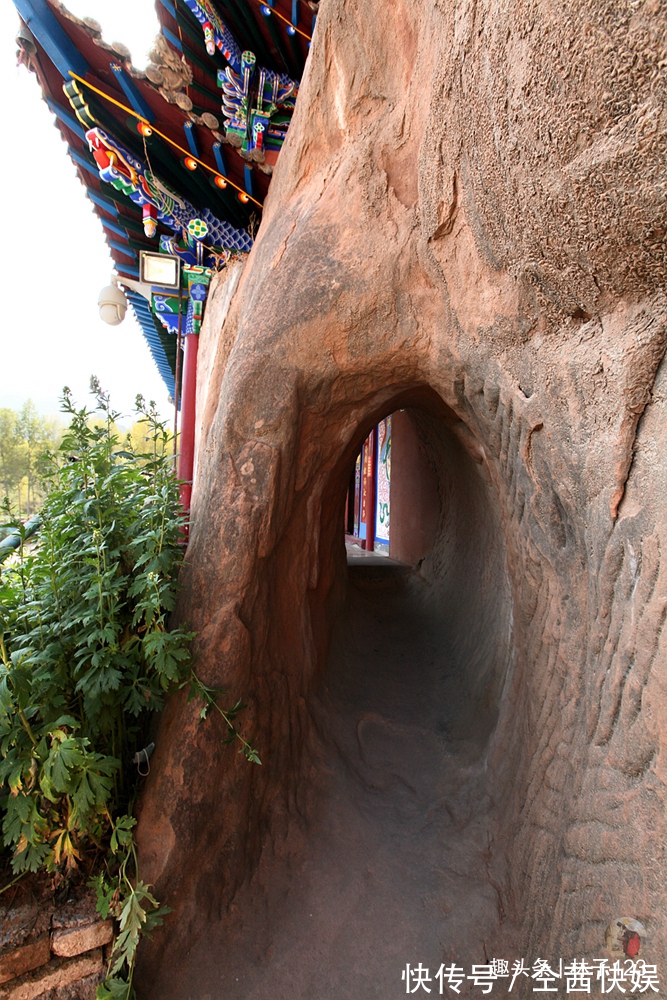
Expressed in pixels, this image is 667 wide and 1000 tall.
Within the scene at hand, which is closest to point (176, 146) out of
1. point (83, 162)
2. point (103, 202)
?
point (83, 162)

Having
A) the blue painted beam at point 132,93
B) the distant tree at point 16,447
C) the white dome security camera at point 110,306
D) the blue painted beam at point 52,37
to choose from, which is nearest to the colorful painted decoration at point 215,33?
the blue painted beam at point 132,93

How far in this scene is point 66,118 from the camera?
13.1 feet

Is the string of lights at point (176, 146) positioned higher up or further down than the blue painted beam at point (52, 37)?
further down

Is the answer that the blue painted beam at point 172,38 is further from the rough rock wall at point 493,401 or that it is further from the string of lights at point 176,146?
the rough rock wall at point 493,401

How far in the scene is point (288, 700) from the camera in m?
2.78

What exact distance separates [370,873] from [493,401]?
7.40 feet

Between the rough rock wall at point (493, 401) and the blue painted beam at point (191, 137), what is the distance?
1048 mm

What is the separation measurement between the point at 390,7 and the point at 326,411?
2005mm

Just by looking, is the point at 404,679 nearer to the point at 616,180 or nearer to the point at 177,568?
the point at 177,568

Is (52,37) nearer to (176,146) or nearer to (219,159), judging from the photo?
(176,146)

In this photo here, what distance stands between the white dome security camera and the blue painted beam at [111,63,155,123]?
206cm

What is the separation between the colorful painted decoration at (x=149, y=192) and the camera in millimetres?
4074

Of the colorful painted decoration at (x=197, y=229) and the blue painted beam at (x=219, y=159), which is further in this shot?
the colorful painted decoration at (x=197, y=229)

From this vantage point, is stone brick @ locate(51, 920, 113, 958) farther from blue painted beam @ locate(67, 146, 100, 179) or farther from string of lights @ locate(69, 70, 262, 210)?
blue painted beam @ locate(67, 146, 100, 179)
